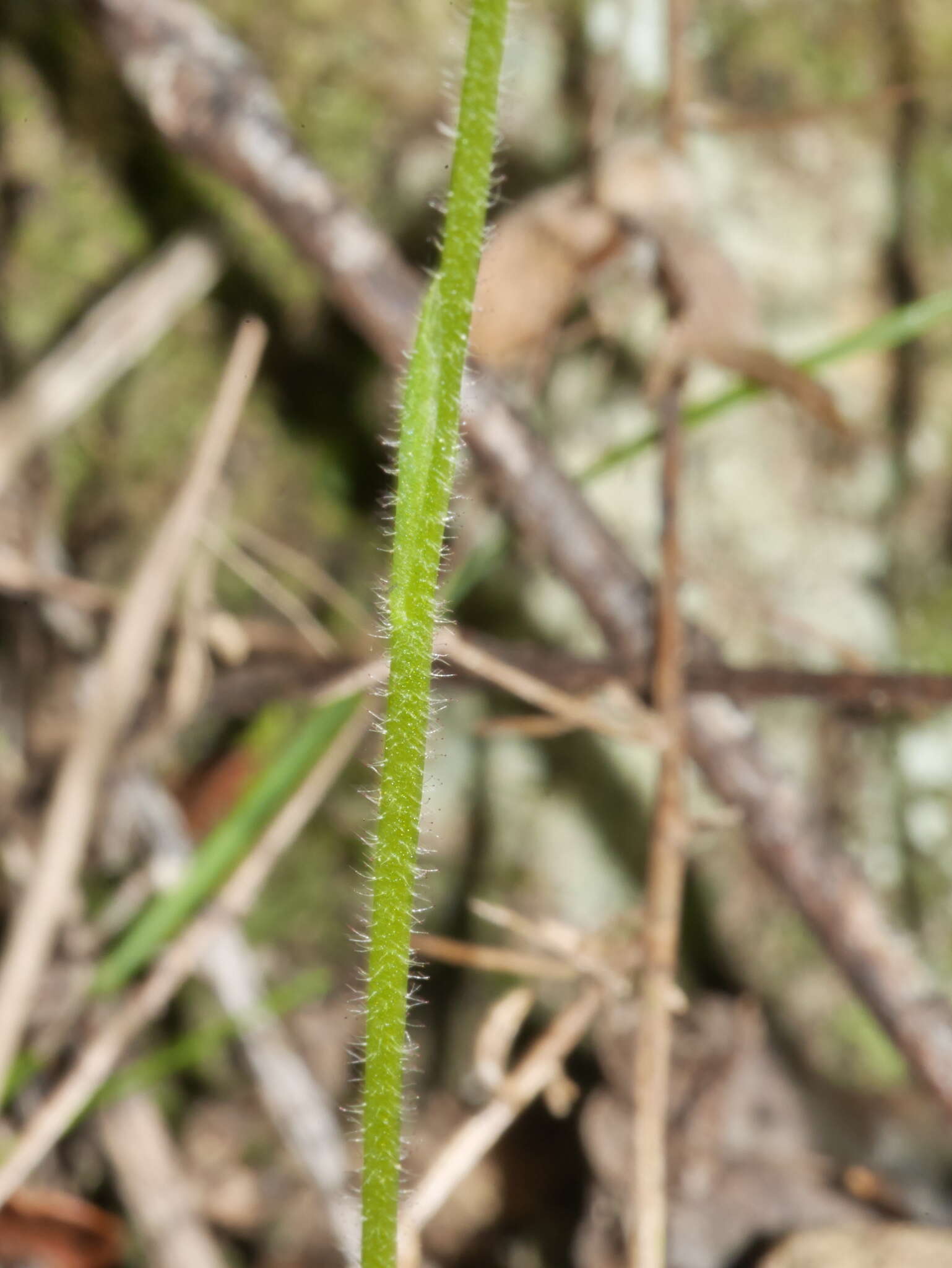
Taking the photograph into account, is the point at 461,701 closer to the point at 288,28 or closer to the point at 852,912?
the point at 852,912

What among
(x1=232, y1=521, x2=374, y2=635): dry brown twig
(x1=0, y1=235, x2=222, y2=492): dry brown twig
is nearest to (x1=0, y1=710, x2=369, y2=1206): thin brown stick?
(x1=232, y1=521, x2=374, y2=635): dry brown twig

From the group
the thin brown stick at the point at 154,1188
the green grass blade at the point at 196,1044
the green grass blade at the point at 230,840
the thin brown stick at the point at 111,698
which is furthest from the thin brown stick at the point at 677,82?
the thin brown stick at the point at 154,1188

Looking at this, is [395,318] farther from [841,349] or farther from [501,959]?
[501,959]

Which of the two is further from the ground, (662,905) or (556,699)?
(556,699)

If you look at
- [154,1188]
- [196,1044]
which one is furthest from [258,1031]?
[154,1188]

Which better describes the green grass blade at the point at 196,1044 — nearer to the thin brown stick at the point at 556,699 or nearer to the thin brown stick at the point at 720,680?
the thin brown stick at the point at 720,680

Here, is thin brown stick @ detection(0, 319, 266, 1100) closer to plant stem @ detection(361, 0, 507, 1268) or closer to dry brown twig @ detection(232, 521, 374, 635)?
dry brown twig @ detection(232, 521, 374, 635)
